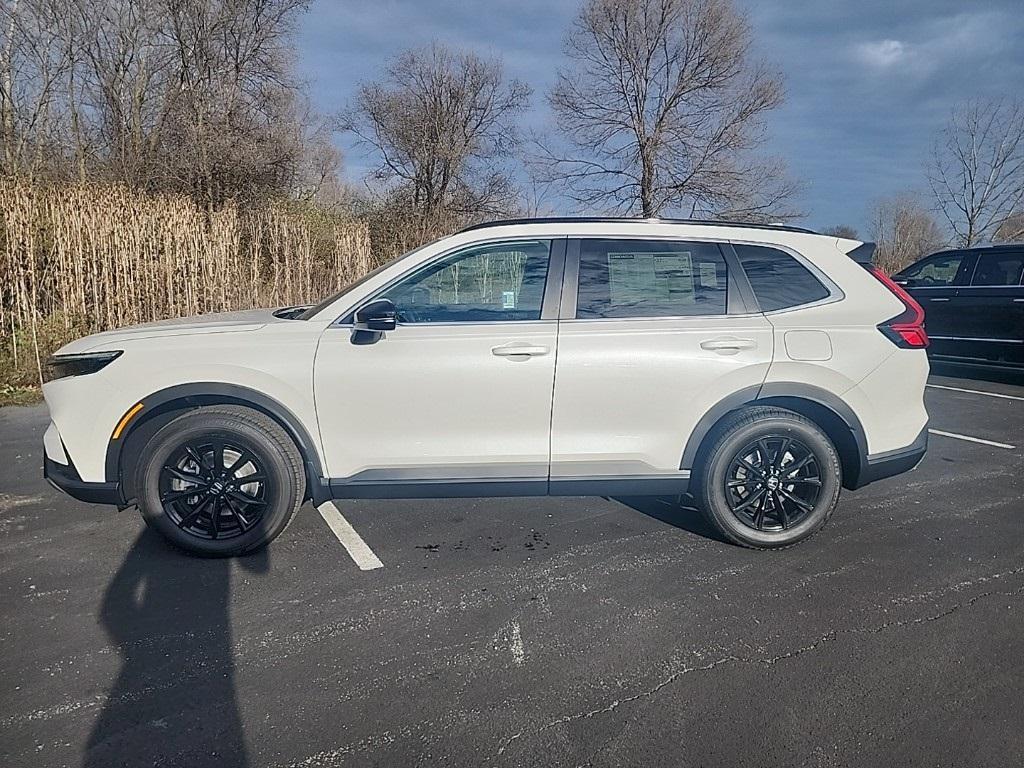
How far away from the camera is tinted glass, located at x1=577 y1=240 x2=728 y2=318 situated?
3438mm

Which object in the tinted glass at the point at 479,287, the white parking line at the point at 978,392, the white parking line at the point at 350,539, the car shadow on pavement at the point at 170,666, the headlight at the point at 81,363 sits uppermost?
the tinted glass at the point at 479,287

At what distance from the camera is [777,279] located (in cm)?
353

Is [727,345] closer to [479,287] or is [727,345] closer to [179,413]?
[479,287]

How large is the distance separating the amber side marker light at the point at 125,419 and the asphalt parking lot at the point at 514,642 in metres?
0.68

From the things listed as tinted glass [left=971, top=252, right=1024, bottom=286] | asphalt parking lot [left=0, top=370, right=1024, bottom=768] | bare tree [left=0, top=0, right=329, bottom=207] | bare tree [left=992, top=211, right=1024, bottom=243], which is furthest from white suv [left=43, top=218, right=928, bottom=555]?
bare tree [left=992, top=211, right=1024, bottom=243]

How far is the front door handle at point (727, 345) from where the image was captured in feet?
11.0

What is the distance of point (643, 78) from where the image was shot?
21.8 metres

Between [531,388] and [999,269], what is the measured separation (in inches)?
333

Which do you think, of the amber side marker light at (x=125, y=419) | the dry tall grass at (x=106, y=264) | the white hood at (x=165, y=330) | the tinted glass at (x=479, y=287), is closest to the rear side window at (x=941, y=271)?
the tinted glass at (x=479, y=287)

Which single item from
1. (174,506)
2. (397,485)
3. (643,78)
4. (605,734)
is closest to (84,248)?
(174,506)

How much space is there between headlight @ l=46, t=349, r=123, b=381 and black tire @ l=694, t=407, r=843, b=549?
316cm

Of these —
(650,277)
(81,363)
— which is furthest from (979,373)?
(81,363)

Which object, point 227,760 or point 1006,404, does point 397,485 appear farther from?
point 1006,404

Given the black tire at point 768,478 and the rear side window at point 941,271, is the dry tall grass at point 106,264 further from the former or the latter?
the rear side window at point 941,271
